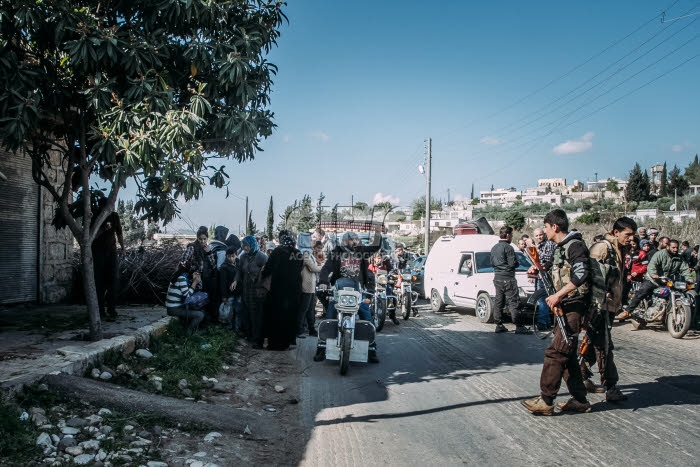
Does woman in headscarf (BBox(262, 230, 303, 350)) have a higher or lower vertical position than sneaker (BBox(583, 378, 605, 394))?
higher

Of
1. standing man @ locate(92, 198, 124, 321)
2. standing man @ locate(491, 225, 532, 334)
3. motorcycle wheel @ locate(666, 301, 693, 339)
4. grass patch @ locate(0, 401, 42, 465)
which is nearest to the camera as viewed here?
grass patch @ locate(0, 401, 42, 465)

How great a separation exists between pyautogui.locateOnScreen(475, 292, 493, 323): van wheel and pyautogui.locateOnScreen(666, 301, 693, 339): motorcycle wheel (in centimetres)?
367

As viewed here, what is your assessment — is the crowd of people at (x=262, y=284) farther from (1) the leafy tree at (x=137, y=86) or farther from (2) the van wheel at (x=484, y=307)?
(2) the van wheel at (x=484, y=307)

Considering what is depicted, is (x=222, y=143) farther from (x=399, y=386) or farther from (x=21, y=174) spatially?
(x=21, y=174)

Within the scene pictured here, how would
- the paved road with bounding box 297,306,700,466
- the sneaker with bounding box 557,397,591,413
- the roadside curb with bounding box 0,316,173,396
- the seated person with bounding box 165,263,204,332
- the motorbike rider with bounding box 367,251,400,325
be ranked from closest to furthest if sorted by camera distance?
the paved road with bounding box 297,306,700,466
the roadside curb with bounding box 0,316,173,396
the sneaker with bounding box 557,397,591,413
the seated person with bounding box 165,263,204,332
the motorbike rider with bounding box 367,251,400,325

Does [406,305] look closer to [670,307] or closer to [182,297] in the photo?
[670,307]

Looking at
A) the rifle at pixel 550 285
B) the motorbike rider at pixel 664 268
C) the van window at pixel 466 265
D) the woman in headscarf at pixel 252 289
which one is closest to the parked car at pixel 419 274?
the van window at pixel 466 265

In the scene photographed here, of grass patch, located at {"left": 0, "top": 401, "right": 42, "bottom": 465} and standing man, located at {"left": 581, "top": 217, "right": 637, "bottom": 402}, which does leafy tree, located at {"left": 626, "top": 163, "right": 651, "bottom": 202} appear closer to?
standing man, located at {"left": 581, "top": 217, "right": 637, "bottom": 402}

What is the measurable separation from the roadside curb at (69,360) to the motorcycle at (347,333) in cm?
281

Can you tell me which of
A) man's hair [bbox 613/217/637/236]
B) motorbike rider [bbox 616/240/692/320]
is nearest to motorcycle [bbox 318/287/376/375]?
man's hair [bbox 613/217/637/236]

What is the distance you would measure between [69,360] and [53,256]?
20.6ft

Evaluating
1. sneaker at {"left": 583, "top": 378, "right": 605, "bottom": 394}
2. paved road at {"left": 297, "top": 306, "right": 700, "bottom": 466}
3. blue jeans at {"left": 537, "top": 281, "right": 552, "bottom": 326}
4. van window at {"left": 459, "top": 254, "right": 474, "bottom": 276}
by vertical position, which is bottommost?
paved road at {"left": 297, "top": 306, "right": 700, "bottom": 466}

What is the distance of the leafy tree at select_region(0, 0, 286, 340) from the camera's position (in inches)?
231

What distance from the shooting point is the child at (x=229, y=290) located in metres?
10.3
